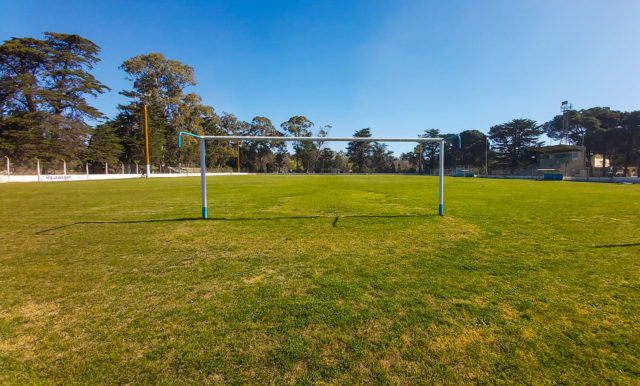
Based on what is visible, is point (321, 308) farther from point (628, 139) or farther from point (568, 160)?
point (628, 139)

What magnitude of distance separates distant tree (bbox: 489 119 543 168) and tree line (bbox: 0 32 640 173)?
0.21m

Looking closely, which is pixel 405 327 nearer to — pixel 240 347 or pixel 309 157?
pixel 240 347

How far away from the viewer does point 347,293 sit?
2881mm

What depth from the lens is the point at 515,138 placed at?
65.1 meters

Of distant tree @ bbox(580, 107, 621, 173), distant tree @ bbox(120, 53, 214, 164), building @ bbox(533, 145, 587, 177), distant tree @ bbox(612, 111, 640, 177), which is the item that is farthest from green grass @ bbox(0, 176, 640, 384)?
distant tree @ bbox(580, 107, 621, 173)

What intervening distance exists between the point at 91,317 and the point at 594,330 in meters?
4.54

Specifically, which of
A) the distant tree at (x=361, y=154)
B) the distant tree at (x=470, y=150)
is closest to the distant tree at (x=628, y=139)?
the distant tree at (x=470, y=150)

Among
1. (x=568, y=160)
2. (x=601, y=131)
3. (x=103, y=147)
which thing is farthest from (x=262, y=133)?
(x=601, y=131)

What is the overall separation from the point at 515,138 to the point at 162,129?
264 ft

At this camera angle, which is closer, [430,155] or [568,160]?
[568,160]

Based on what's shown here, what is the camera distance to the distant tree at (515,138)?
206 ft

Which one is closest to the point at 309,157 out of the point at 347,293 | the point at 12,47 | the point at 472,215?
the point at 12,47

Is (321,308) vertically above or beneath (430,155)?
beneath

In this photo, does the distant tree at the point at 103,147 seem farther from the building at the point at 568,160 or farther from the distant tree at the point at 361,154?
the building at the point at 568,160
